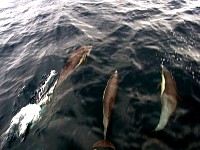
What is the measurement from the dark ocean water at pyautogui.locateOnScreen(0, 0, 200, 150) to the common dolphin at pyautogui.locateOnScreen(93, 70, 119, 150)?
181 mm

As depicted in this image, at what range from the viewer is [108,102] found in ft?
19.9

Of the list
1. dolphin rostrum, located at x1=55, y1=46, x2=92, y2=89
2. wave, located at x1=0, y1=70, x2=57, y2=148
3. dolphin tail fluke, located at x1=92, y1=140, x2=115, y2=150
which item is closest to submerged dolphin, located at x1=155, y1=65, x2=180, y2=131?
dolphin tail fluke, located at x1=92, y1=140, x2=115, y2=150

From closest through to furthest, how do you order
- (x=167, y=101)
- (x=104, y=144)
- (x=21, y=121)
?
(x=104, y=144) < (x=167, y=101) < (x=21, y=121)

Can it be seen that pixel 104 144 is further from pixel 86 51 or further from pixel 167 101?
pixel 86 51

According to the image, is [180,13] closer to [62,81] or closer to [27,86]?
[62,81]

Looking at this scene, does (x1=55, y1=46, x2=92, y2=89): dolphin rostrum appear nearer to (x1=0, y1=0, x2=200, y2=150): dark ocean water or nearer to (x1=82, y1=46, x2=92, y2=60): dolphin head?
(x1=82, y1=46, x2=92, y2=60): dolphin head

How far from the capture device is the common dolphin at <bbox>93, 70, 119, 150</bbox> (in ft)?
17.4

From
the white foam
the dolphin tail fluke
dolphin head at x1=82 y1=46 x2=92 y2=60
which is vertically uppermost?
dolphin head at x1=82 y1=46 x2=92 y2=60

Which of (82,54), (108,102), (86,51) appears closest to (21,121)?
(108,102)

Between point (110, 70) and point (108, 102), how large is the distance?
1.73 m

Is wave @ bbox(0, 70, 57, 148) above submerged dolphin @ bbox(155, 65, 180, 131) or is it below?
Result: below

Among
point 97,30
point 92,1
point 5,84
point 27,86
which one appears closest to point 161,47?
point 97,30

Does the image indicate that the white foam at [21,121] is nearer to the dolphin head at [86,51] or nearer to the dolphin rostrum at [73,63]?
the dolphin rostrum at [73,63]

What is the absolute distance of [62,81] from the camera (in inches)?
297
